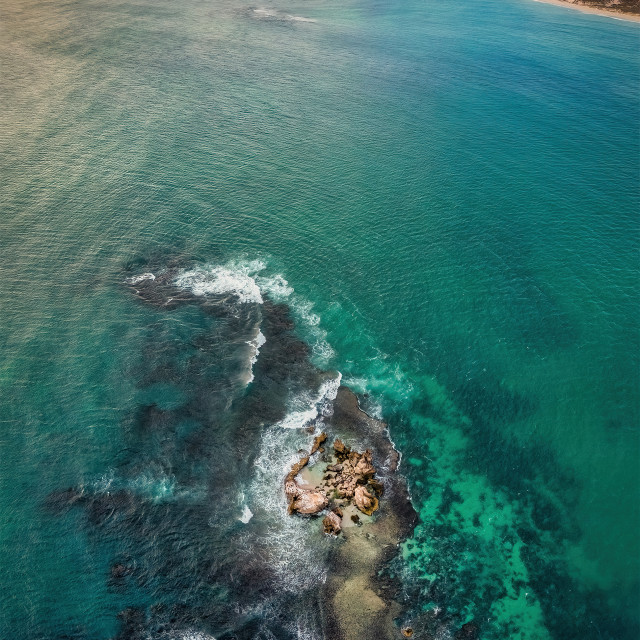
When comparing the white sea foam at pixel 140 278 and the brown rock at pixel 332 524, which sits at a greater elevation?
the white sea foam at pixel 140 278

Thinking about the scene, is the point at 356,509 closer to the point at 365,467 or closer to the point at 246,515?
the point at 365,467

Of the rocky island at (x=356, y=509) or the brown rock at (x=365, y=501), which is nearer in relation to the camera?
the rocky island at (x=356, y=509)

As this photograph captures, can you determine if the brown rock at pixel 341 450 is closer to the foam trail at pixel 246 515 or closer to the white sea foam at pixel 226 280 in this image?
the foam trail at pixel 246 515

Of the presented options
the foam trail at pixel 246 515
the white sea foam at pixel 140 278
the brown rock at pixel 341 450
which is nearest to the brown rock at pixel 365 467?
the brown rock at pixel 341 450

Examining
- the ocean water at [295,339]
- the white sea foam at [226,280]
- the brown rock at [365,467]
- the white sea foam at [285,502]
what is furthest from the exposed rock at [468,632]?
the white sea foam at [226,280]

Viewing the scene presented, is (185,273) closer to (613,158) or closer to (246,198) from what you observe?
(246,198)

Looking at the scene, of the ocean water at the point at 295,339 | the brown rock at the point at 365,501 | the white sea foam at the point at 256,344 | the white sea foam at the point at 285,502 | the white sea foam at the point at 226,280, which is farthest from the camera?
the white sea foam at the point at 226,280

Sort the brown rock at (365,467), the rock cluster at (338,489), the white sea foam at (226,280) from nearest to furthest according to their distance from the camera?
1. the rock cluster at (338,489)
2. the brown rock at (365,467)
3. the white sea foam at (226,280)

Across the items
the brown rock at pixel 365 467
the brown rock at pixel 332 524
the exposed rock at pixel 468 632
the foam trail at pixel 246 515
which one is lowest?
the foam trail at pixel 246 515
